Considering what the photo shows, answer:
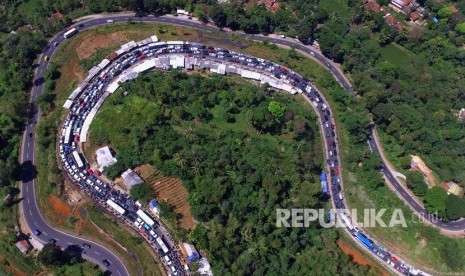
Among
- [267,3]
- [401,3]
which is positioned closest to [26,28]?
[267,3]

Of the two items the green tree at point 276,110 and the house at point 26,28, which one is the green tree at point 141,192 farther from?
the house at point 26,28

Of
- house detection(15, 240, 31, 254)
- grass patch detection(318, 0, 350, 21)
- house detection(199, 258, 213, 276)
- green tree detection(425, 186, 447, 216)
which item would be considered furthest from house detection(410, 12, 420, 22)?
house detection(15, 240, 31, 254)

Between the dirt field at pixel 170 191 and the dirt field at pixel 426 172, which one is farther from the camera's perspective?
the dirt field at pixel 426 172

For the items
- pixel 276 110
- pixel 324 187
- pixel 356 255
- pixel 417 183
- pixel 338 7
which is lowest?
pixel 356 255

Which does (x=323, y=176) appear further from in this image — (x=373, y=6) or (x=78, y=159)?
(x=373, y=6)

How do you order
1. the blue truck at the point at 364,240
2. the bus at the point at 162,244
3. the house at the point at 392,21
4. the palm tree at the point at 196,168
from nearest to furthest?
1. the bus at the point at 162,244
2. the palm tree at the point at 196,168
3. the blue truck at the point at 364,240
4. the house at the point at 392,21

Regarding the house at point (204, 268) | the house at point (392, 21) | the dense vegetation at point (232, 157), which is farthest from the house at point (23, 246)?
the house at point (392, 21)
